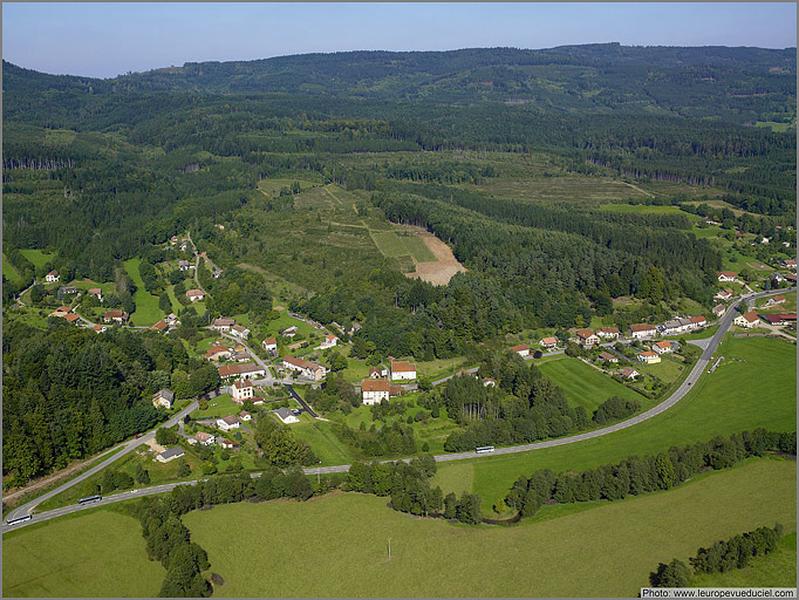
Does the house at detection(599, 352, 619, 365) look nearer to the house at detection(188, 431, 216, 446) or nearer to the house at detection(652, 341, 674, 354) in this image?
the house at detection(652, 341, 674, 354)

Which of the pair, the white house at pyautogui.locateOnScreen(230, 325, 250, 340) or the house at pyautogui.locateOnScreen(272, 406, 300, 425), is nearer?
the house at pyautogui.locateOnScreen(272, 406, 300, 425)

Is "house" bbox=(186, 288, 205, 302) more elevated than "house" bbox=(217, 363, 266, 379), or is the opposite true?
"house" bbox=(186, 288, 205, 302)

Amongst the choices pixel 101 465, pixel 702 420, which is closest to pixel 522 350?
pixel 702 420

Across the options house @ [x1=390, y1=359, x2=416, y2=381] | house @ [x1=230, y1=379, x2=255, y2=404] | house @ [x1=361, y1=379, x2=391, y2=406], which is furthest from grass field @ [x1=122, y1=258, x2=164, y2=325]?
house @ [x1=361, y1=379, x2=391, y2=406]

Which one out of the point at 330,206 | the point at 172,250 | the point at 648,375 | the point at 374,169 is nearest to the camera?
the point at 648,375

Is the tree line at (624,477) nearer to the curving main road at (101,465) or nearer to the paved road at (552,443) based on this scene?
the paved road at (552,443)

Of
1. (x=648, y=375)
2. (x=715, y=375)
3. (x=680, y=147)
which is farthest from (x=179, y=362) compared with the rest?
(x=680, y=147)

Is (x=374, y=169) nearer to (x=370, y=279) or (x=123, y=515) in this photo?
(x=370, y=279)
